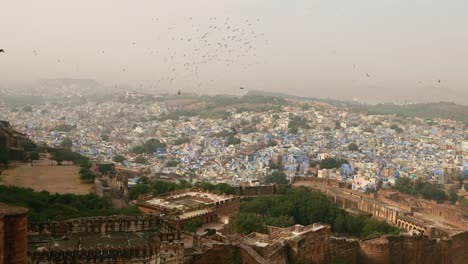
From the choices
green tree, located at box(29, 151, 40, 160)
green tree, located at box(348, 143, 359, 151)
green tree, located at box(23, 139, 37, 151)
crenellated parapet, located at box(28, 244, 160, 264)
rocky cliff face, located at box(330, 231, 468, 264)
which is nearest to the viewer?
crenellated parapet, located at box(28, 244, 160, 264)

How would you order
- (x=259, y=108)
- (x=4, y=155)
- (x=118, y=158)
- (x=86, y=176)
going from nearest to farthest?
(x=86, y=176) → (x=4, y=155) → (x=118, y=158) → (x=259, y=108)

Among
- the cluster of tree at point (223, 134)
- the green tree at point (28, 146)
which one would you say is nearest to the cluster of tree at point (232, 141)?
the cluster of tree at point (223, 134)

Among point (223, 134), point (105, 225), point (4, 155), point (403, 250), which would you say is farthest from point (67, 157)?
point (105, 225)

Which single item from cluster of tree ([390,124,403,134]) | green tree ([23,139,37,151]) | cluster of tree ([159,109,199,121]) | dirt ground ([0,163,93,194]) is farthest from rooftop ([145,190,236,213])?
cluster of tree ([159,109,199,121])

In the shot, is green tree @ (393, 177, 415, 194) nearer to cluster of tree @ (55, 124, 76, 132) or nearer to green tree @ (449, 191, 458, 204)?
green tree @ (449, 191, 458, 204)

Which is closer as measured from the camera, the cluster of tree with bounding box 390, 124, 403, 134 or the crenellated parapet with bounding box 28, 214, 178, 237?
the crenellated parapet with bounding box 28, 214, 178, 237

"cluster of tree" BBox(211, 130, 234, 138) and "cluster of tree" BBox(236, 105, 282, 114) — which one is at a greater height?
"cluster of tree" BBox(236, 105, 282, 114)

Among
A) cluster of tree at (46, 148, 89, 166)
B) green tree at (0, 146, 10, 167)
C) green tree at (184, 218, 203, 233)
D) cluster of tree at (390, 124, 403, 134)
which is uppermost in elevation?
green tree at (184, 218, 203, 233)

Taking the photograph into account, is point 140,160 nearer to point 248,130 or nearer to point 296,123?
point 248,130
